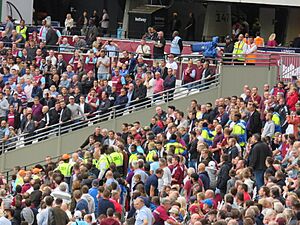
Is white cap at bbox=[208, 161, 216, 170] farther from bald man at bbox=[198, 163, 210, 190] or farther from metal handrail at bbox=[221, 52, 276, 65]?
metal handrail at bbox=[221, 52, 276, 65]

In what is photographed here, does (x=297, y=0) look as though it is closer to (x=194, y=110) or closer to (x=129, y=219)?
(x=194, y=110)

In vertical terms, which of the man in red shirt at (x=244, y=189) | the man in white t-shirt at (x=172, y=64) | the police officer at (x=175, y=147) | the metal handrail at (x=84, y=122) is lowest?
the metal handrail at (x=84, y=122)

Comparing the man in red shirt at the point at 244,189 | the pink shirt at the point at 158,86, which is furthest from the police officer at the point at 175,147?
the pink shirt at the point at 158,86

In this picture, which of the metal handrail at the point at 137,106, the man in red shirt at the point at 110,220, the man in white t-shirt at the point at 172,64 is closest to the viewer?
the man in red shirt at the point at 110,220

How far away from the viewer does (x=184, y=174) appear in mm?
23953

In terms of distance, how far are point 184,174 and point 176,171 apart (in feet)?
1.14

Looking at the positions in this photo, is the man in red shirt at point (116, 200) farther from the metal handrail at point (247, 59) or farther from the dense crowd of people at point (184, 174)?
the metal handrail at point (247, 59)

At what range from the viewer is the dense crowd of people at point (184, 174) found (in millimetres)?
20047

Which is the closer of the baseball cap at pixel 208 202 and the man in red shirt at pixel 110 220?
the man in red shirt at pixel 110 220

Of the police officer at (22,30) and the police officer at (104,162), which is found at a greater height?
the police officer at (22,30)

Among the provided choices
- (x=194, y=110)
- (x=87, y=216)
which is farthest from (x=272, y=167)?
(x=194, y=110)

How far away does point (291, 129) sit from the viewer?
26016 mm

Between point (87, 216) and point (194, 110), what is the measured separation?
918cm

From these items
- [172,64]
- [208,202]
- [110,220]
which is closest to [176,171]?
[208,202]
